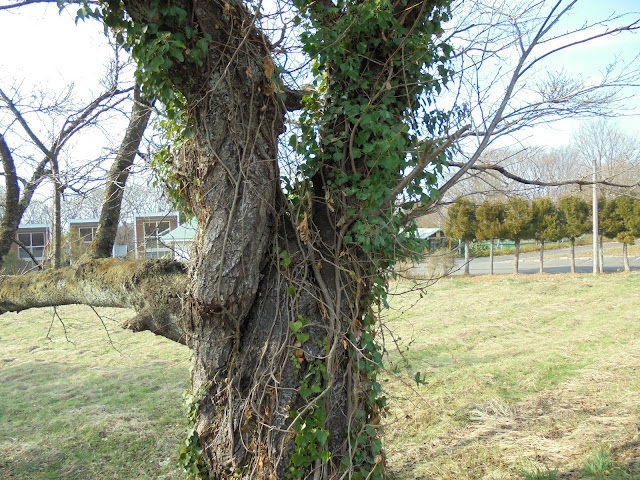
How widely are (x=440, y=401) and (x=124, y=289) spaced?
393 centimetres

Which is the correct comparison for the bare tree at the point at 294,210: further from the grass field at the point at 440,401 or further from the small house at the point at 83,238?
the small house at the point at 83,238

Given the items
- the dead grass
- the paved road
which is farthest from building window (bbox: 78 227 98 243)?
the paved road

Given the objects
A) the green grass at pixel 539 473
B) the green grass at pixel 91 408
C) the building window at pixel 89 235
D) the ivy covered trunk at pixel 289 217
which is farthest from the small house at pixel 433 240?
the building window at pixel 89 235

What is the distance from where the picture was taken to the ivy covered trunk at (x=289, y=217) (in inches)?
102

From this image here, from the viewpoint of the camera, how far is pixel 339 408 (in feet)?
9.00

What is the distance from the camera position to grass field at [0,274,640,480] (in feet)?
13.5

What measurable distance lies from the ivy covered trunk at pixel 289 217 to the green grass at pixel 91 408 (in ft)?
4.89

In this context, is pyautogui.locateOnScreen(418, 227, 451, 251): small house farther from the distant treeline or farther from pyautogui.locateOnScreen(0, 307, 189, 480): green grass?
the distant treeline

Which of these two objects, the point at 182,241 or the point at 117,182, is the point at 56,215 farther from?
the point at 182,241

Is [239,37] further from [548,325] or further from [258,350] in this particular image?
[548,325]

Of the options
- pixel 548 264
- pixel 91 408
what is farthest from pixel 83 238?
pixel 548 264

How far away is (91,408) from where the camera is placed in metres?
6.11

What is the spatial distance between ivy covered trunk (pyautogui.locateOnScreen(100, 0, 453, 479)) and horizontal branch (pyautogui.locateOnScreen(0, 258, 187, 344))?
28 cm

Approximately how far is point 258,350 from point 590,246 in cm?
3415
